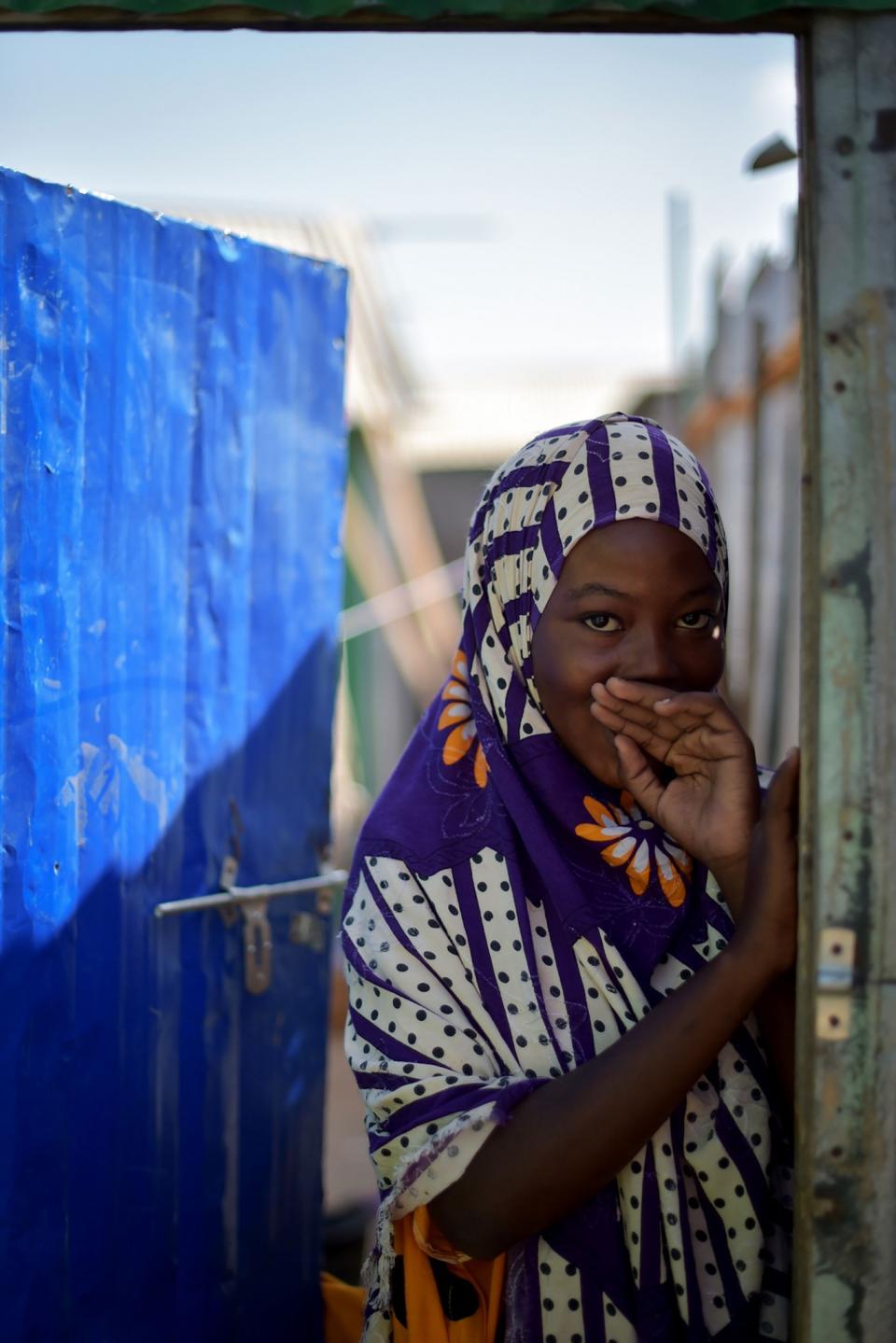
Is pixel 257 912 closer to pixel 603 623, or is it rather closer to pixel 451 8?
pixel 603 623

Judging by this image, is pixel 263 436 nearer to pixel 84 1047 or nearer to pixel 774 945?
pixel 84 1047

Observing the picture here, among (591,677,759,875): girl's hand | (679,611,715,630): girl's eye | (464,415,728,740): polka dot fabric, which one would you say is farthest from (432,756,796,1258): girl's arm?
(464,415,728,740): polka dot fabric

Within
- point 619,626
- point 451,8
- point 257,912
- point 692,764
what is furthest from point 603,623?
point 257,912

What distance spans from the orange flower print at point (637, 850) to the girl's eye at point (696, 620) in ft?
1.03

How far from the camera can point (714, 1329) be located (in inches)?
69.5

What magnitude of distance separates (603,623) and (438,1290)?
1.07 m

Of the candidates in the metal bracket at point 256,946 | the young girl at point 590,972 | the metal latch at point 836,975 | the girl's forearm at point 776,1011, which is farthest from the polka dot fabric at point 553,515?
the metal bracket at point 256,946

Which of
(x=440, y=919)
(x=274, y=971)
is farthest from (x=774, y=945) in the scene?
(x=274, y=971)

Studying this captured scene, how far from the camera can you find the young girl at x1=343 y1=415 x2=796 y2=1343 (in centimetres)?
165

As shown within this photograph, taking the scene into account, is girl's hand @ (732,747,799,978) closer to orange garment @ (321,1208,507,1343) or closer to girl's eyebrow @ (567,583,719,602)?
girl's eyebrow @ (567,583,719,602)

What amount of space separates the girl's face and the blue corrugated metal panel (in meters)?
0.86

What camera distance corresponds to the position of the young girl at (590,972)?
1.65 meters

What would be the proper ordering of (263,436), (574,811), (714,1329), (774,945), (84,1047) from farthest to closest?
(263,436)
(84,1047)
(574,811)
(714,1329)
(774,945)

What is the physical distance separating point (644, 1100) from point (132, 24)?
1481 millimetres
